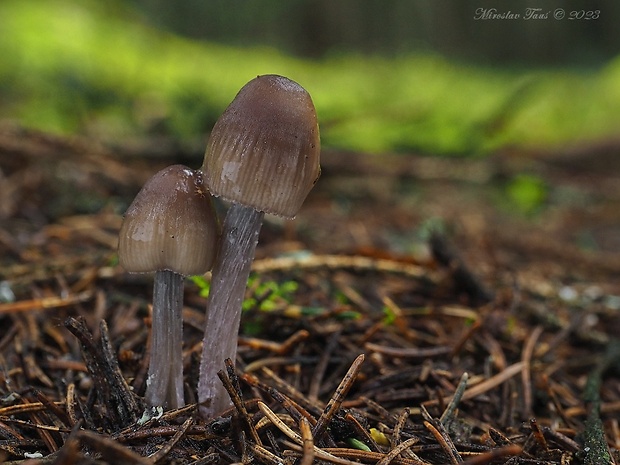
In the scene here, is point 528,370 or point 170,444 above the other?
point 170,444

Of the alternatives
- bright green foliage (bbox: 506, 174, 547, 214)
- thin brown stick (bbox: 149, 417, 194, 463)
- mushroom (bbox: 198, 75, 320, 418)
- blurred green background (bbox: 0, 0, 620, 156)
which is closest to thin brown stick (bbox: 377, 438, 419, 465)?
thin brown stick (bbox: 149, 417, 194, 463)

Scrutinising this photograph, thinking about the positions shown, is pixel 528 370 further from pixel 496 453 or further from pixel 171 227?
pixel 171 227

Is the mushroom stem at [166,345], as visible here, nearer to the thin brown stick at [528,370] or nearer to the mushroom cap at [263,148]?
the mushroom cap at [263,148]

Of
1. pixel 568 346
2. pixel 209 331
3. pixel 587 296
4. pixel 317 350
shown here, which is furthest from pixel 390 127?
pixel 209 331

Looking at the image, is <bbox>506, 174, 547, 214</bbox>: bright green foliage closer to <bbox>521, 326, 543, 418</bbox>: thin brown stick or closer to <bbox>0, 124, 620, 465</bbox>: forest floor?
<bbox>0, 124, 620, 465</bbox>: forest floor

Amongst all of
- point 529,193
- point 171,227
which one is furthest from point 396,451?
point 529,193

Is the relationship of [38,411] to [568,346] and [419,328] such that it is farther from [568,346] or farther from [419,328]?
[568,346]

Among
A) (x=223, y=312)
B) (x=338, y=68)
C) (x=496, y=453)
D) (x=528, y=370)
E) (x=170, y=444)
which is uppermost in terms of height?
(x=338, y=68)
